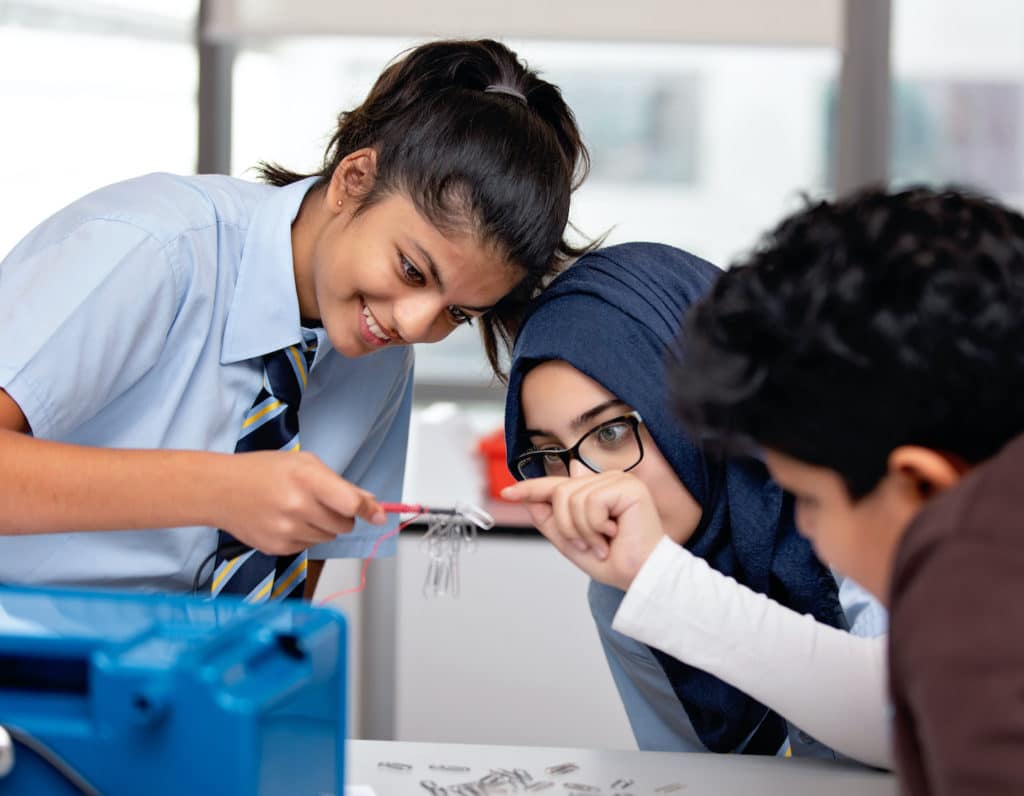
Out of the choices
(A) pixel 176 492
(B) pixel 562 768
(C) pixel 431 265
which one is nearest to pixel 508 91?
(C) pixel 431 265

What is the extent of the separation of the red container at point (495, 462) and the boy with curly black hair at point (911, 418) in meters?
1.79

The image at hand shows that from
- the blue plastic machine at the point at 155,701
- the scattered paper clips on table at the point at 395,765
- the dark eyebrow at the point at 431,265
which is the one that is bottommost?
the scattered paper clips on table at the point at 395,765

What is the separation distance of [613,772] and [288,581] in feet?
1.66

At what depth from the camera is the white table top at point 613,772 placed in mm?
1014

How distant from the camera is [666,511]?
1364mm

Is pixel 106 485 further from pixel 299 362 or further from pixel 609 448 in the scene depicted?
pixel 609 448

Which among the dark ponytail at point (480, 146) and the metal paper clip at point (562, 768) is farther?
the dark ponytail at point (480, 146)

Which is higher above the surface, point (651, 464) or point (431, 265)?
point (431, 265)

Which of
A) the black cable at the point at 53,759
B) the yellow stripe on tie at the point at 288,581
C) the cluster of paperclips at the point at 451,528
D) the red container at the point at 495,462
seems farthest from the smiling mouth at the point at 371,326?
the red container at the point at 495,462

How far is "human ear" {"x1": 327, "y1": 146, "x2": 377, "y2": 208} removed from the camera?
1334 millimetres

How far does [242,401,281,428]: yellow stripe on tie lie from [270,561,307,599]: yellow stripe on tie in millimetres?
195

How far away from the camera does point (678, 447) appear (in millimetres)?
1344

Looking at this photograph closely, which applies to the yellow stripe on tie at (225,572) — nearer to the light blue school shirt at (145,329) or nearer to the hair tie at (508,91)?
the light blue school shirt at (145,329)

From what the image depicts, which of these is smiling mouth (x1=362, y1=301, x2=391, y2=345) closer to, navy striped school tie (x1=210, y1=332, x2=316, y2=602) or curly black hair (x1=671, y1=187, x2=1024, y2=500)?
navy striped school tie (x1=210, y1=332, x2=316, y2=602)
